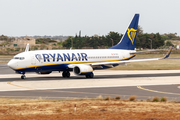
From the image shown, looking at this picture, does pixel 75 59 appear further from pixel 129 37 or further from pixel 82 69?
pixel 129 37

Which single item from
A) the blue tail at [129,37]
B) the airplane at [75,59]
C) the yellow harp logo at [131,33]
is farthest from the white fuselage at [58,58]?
the yellow harp logo at [131,33]

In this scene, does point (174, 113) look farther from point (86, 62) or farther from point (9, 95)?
point (86, 62)

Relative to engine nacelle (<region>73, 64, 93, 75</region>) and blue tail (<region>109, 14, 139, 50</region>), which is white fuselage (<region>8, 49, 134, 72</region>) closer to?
blue tail (<region>109, 14, 139, 50</region>)

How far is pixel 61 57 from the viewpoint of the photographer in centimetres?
4466

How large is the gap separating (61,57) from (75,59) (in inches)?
91.1

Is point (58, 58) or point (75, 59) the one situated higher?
point (58, 58)

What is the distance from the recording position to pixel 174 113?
61.4ft

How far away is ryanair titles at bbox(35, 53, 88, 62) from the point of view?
43103mm

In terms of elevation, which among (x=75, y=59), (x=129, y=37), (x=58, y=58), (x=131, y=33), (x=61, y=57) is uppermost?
(x=131, y=33)

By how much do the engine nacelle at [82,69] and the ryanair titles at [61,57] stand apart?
1.87m

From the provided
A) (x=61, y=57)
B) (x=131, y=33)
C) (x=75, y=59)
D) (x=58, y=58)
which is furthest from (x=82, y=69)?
(x=131, y=33)

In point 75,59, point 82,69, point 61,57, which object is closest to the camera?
point 82,69

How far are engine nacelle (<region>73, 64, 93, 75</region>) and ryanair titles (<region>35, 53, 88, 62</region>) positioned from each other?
73.8 inches

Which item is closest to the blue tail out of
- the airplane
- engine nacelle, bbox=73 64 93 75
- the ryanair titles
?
the airplane
